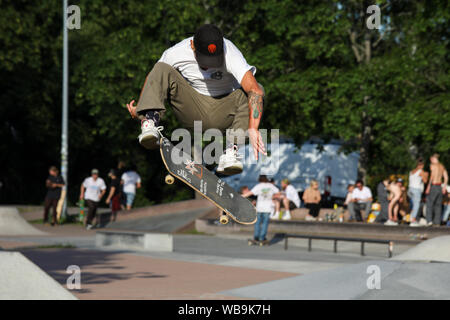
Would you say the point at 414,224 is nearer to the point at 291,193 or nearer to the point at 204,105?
the point at 291,193

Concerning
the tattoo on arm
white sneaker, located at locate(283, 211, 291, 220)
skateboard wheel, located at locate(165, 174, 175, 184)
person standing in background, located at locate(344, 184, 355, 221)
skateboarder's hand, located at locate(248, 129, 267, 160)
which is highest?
the tattoo on arm

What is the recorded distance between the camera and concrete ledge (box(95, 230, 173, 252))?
19.0m

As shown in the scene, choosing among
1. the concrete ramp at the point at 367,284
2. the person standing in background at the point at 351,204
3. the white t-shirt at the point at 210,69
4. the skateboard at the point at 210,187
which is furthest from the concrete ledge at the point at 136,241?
the white t-shirt at the point at 210,69

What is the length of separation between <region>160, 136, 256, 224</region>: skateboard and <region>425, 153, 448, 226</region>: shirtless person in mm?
12672

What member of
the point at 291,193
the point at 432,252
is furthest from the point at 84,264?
the point at 291,193

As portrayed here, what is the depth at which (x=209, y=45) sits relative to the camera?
4.61 m

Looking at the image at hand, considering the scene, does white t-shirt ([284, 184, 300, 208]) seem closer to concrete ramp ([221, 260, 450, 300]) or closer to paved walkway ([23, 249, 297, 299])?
paved walkway ([23, 249, 297, 299])

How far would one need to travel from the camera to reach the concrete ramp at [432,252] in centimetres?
1150

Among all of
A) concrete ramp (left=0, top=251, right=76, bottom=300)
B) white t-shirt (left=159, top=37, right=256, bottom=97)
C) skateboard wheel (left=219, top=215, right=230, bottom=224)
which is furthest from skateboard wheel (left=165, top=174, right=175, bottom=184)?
concrete ramp (left=0, top=251, right=76, bottom=300)

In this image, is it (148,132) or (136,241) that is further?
(136,241)

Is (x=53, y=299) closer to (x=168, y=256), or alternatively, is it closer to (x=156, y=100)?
(x=156, y=100)

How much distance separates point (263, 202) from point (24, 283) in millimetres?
9921

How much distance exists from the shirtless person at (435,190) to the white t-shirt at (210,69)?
43.1 ft

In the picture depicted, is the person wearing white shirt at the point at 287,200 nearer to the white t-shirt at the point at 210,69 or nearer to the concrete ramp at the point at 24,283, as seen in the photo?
the concrete ramp at the point at 24,283
